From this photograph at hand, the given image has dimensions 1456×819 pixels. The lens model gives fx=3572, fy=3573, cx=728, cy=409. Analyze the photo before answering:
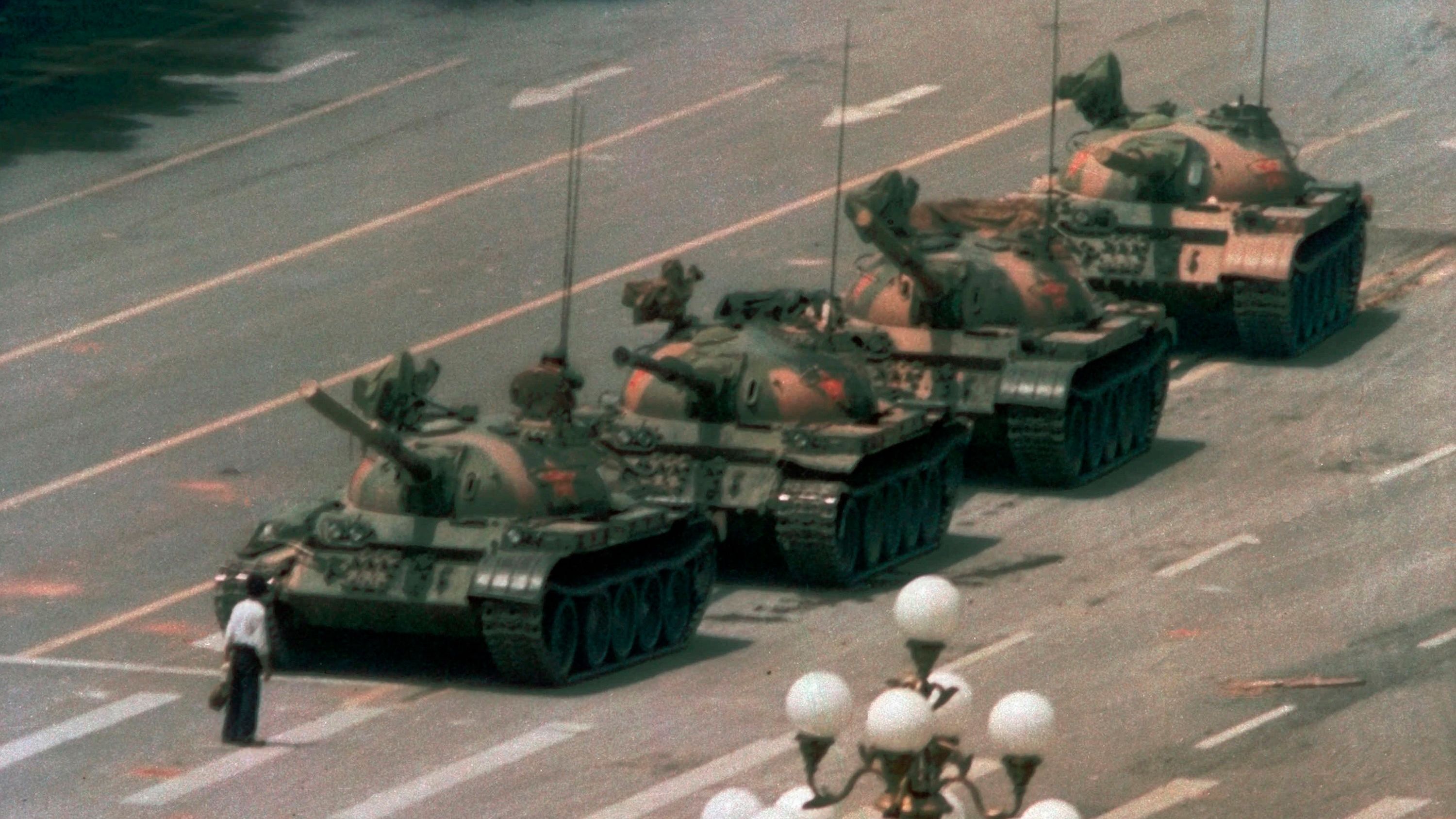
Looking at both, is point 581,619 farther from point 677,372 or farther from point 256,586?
point 677,372

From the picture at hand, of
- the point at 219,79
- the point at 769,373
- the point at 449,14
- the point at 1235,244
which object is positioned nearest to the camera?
the point at 769,373

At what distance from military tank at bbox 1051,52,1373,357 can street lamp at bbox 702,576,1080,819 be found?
26495 millimetres

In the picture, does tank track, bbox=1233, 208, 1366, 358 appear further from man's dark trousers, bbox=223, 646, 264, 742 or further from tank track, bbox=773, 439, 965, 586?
man's dark trousers, bbox=223, 646, 264, 742

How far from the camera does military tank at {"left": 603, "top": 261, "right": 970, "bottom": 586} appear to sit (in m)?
35.2

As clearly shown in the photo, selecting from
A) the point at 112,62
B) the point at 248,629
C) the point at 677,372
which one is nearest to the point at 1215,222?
the point at 677,372

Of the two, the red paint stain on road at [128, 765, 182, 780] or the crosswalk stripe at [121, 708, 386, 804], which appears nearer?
the crosswalk stripe at [121, 708, 386, 804]

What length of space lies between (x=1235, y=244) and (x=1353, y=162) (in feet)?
28.0

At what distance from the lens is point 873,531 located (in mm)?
35781

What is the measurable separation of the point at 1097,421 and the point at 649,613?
28.9ft

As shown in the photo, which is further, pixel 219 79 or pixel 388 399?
pixel 219 79

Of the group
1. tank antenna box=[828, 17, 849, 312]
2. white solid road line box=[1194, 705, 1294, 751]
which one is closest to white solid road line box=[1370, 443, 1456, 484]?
tank antenna box=[828, 17, 849, 312]

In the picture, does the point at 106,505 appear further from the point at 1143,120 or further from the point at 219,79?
the point at 219,79

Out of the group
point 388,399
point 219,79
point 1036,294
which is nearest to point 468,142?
point 219,79

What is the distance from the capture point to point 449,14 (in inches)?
2425
